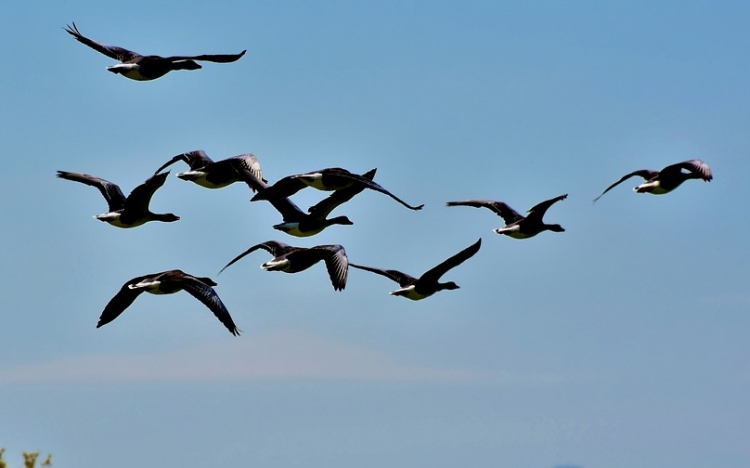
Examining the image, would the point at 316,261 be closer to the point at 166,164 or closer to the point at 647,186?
the point at 166,164

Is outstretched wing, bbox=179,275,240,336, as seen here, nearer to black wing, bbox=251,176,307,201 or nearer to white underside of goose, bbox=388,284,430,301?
black wing, bbox=251,176,307,201

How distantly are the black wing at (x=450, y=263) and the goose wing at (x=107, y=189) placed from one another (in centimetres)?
736

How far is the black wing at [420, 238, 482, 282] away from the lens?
27609 millimetres

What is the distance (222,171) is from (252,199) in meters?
0.94

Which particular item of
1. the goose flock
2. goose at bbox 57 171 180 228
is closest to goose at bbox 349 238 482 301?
the goose flock

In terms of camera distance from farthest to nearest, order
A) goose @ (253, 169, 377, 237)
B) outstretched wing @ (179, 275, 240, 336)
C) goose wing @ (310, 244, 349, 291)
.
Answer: goose @ (253, 169, 377, 237)
goose wing @ (310, 244, 349, 291)
outstretched wing @ (179, 275, 240, 336)

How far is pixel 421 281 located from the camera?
30141mm

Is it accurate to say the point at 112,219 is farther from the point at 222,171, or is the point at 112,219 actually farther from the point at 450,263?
the point at 450,263

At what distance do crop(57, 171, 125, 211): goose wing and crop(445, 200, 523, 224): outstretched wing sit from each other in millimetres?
8558

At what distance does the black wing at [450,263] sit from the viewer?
27.6 meters

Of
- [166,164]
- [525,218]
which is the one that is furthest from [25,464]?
[525,218]

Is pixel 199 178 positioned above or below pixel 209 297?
above

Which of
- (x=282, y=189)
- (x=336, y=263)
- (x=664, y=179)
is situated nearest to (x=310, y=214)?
(x=282, y=189)

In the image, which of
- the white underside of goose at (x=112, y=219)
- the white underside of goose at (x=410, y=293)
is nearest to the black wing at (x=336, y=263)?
the white underside of goose at (x=410, y=293)
